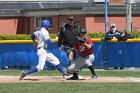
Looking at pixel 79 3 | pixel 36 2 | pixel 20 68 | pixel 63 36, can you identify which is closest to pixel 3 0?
pixel 36 2

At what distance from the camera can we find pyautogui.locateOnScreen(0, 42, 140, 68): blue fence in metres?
21.0

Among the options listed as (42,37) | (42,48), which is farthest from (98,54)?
(42,37)

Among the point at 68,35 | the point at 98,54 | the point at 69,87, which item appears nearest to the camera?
the point at 69,87

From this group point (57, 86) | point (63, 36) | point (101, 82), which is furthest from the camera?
point (63, 36)

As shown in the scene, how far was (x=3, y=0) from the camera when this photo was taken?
140 feet

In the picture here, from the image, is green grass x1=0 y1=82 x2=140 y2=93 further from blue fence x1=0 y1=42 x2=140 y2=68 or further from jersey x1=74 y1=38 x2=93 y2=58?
blue fence x1=0 y1=42 x2=140 y2=68

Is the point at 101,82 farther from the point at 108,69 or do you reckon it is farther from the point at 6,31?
the point at 6,31

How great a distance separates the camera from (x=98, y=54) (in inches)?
834

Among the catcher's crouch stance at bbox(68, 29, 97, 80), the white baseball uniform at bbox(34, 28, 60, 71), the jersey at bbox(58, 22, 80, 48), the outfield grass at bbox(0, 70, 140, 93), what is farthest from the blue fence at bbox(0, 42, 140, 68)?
the outfield grass at bbox(0, 70, 140, 93)

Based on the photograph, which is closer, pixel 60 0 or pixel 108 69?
pixel 108 69

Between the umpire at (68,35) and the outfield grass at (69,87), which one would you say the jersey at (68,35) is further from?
the outfield grass at (69,87)

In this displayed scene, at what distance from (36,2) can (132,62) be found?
23000mm

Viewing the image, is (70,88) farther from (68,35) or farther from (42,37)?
(68,35)

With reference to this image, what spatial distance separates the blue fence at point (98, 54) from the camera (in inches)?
827
